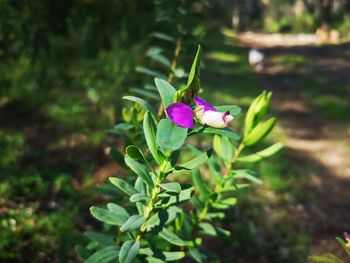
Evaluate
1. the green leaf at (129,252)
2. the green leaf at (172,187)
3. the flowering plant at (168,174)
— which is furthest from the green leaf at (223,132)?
the green leaf at (129,252)

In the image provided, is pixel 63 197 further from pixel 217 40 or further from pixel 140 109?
pixel 217 40

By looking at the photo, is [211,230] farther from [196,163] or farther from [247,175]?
[196,163]

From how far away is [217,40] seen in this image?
604 inches

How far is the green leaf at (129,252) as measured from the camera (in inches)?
54.3

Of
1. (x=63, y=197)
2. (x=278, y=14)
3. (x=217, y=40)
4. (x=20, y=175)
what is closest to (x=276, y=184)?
(x=63, y=197)

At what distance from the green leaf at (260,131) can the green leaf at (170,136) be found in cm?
61

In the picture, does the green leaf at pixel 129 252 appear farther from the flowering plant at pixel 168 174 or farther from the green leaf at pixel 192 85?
the green leaf at pixel 192 85

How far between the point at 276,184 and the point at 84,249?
11.7ft

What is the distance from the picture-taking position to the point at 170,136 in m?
1.16

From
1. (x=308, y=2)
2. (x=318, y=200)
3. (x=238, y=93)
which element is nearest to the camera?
(x=318, y=200)

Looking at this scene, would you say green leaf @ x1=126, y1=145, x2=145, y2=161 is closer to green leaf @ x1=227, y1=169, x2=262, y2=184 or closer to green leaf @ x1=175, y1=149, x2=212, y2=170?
green leaf @ x1=175, y1=149, x2=212, y2=170

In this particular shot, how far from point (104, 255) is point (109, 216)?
15cm

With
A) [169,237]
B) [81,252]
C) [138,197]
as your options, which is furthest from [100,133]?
[138,197]

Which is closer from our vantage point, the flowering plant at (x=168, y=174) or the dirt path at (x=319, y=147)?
the flowering plant at (x=168, y=174)
